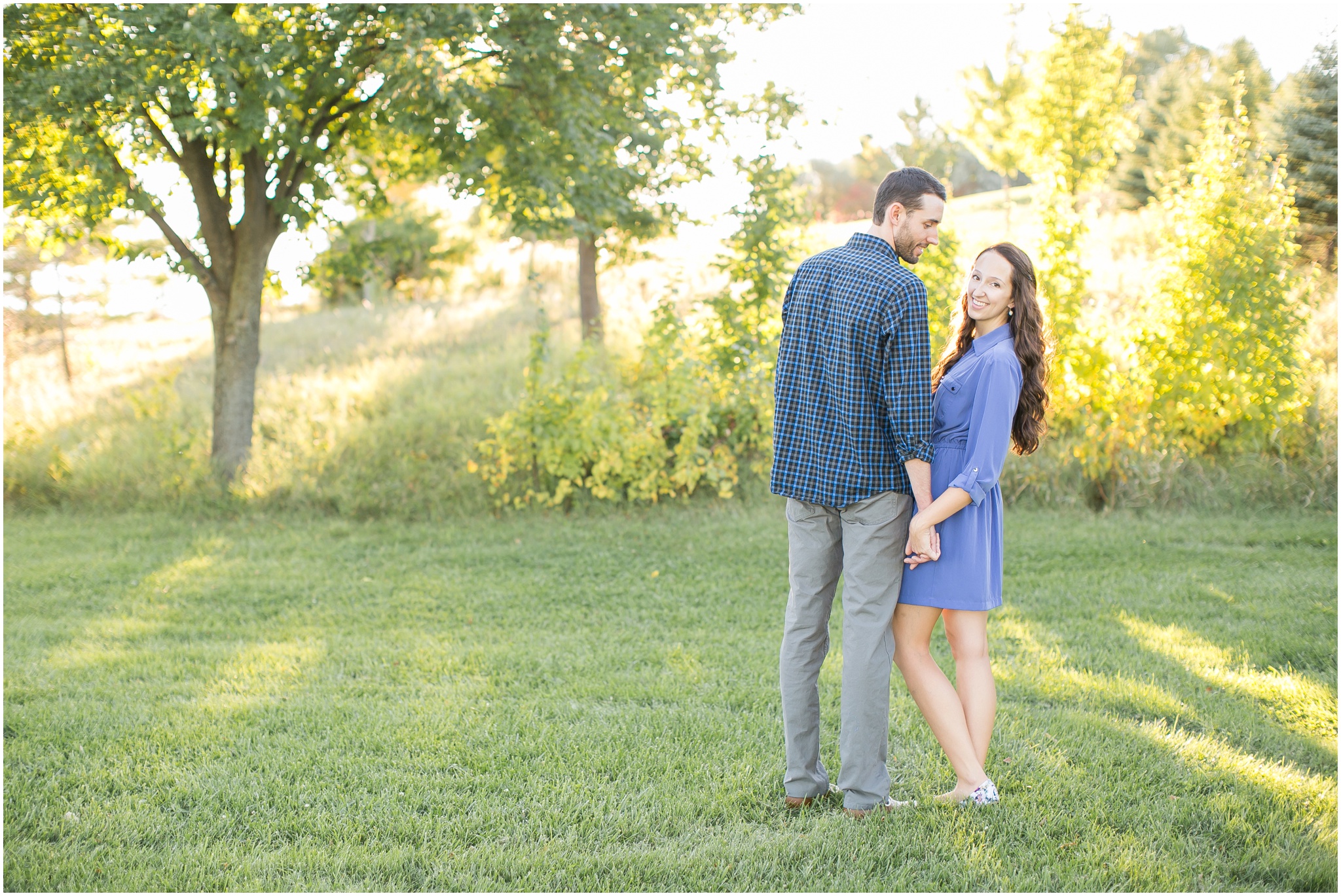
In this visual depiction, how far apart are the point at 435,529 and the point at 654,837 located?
5244mm

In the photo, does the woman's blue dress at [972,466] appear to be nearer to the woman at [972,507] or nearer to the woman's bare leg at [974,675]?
the woman at [972,507]

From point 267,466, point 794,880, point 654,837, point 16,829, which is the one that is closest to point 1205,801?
point 794,880

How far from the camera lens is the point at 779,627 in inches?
204

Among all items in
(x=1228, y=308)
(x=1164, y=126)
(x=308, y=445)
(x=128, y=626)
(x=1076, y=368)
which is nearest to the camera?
(x=128, y=626)

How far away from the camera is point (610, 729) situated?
3754 millimetres

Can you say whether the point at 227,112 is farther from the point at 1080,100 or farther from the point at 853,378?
the point at 1080,100

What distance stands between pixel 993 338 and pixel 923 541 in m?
0.73

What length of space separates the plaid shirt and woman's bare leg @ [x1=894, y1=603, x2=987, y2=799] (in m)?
0.46

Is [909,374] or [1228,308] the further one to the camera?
[1228,308]

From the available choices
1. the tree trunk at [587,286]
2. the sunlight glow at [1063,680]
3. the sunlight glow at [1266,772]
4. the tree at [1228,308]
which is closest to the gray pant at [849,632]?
the sunlight glow at [1266,772]

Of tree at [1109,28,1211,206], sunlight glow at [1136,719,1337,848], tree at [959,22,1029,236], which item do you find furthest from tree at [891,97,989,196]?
sunlight glow at [1136,719,1337,848]

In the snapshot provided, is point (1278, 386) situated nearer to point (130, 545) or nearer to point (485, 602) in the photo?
point (485, 602)

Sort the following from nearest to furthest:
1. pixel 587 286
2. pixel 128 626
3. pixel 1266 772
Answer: pixel 1266 772 < pixel 128 626 < pixel 587 286

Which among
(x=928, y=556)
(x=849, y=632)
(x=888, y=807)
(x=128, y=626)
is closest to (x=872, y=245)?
(x=928, y=556)
